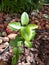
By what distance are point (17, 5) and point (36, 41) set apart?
1.28 feet

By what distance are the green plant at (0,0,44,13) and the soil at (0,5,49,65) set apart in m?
0.06

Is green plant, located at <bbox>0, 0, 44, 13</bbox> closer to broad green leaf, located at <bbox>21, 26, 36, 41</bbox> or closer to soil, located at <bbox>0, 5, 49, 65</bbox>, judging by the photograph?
soil, located at <bbox>0, 5, 49, 65</bbox>

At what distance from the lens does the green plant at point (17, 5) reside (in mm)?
1918

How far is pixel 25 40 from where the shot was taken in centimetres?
132

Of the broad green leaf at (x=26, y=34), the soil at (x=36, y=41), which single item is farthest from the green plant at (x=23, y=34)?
the soil at (x=36, y=41)

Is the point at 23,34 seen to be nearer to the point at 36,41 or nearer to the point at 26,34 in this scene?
the point at 26,34

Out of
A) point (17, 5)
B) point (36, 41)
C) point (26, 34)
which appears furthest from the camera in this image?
point (17, 5)

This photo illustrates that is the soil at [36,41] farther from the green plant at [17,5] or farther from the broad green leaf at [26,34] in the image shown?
the broad green leaf at [26,34]

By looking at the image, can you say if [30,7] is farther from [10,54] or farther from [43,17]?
[10,54]

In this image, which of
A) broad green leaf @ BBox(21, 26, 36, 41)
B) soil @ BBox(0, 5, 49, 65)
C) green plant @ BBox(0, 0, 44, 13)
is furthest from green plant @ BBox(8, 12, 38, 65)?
green plant @ BBox(0, 0, 44, 13)

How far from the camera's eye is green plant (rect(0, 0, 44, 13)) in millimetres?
1918

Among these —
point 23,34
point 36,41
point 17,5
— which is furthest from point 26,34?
point 17,5

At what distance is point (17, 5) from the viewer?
77.5 inches

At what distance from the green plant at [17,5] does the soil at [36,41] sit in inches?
2.6
